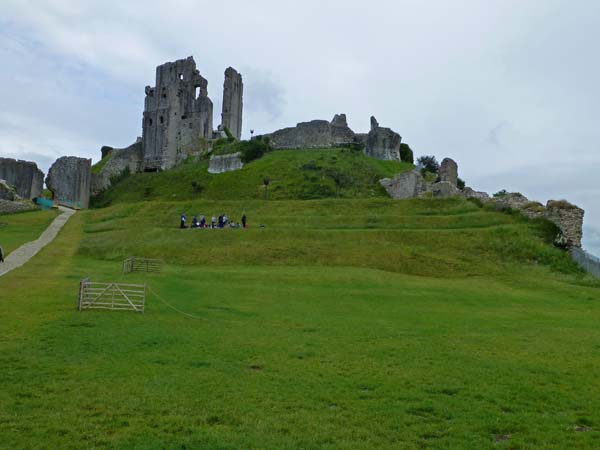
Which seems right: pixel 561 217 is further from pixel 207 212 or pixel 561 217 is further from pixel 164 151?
pixel 164 151

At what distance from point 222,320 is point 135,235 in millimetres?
27001

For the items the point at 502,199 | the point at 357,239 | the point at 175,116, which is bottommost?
the point at 357,239

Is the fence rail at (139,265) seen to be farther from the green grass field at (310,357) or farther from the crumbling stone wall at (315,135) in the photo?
the crumbling stone wall at (315,135)

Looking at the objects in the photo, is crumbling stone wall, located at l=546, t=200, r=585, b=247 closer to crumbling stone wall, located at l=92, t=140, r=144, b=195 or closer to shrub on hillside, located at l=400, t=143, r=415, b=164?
shrub on hillside, located at l=400, t=143, r=415, b=164

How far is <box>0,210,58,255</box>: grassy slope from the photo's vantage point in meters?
41.8

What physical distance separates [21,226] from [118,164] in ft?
146

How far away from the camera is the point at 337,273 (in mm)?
30938

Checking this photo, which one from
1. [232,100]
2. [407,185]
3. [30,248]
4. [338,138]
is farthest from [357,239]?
[232,100]

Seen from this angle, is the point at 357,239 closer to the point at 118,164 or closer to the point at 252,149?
the point at 252,149

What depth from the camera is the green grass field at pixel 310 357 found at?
8750mm

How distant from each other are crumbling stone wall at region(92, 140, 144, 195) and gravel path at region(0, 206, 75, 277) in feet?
106

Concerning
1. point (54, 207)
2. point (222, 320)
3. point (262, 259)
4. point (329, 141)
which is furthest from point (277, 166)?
point (222, 320)

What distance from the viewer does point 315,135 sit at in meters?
83.2

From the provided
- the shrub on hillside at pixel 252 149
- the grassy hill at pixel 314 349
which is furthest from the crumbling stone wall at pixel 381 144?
the grassy hill at pixel 314 349
